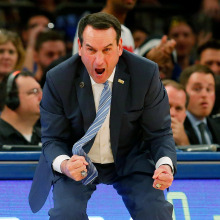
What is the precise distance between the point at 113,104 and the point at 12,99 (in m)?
1.90

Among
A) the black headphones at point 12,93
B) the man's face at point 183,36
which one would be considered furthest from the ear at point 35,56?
the man's face at point 183,36

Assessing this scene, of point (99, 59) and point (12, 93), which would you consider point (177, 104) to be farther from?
point (99, 59)

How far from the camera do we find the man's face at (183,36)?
6.77 m

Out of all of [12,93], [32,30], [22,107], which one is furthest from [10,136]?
[32,30]

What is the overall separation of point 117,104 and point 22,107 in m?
1.85

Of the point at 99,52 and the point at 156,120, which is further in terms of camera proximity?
the point at 156,120

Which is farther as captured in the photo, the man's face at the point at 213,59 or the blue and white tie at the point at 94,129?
the man's face at the point at 213,59

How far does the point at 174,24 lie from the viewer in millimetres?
6875

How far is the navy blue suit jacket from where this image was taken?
294 cm

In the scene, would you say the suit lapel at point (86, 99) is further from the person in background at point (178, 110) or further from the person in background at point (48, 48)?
the person in background at point (48, 48)

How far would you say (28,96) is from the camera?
4.70 m

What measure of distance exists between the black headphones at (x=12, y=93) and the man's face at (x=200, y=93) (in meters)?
1.40

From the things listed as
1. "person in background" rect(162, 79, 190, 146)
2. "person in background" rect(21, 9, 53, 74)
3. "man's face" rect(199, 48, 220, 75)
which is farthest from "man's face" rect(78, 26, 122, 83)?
"person in background" rect(21, 9, 53, 74)

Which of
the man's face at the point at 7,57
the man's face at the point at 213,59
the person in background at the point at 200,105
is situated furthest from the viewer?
the man's face at the point at 213,59
